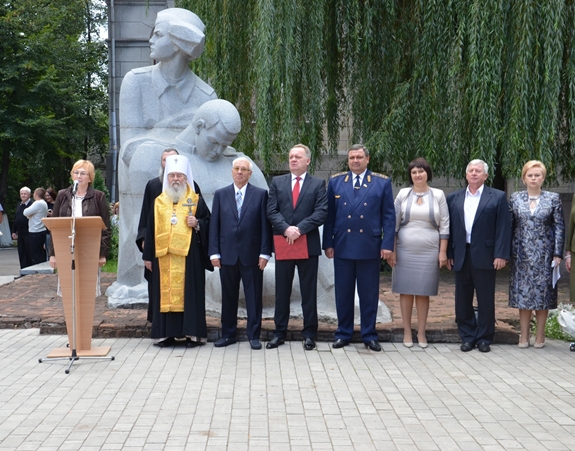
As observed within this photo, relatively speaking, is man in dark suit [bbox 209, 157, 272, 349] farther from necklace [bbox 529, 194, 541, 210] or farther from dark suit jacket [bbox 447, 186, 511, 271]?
necklace [bbox 529, 194, 541, 210]

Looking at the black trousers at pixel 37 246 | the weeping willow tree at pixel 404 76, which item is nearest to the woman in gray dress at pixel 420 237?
the weeping willow tree at pixel 404 76

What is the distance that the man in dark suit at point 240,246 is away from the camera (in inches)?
300

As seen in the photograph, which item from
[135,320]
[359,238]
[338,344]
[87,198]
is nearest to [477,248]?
[359,238]

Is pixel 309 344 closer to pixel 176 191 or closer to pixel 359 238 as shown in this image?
pixel 359 238

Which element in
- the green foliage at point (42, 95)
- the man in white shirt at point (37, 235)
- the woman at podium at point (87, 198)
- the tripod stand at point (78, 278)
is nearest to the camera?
the tripod stand at point (78, 278)

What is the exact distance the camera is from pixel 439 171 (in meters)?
12.6

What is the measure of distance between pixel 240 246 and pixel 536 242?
2.70 metres

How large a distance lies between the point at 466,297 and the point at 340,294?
→ 117 cm

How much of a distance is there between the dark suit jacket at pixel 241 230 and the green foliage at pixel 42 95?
21.7 metres

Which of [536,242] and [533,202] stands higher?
[533,202]

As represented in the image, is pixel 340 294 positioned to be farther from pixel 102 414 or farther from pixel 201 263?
pixel 102 414

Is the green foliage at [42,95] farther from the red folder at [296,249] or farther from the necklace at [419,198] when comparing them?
the necklace at [419,198]

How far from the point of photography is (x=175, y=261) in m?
7.60

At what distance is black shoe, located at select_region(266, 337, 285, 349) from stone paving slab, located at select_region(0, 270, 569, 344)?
11.8 inches
